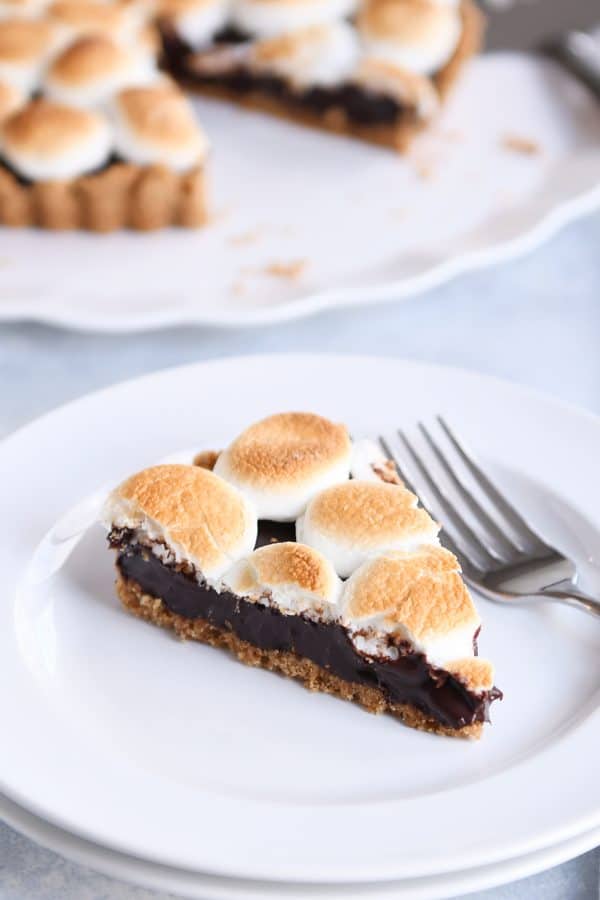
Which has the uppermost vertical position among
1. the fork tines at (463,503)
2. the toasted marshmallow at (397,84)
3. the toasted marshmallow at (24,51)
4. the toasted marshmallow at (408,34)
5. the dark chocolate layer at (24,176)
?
the toasted marshmallow at (408,34)

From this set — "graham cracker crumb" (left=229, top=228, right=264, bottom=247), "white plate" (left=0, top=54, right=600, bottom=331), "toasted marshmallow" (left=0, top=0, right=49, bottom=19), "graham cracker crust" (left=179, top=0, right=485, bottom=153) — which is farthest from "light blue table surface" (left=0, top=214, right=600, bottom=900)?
"toasted marshmallow" (left=0, top=0, right=49, bottom=19)

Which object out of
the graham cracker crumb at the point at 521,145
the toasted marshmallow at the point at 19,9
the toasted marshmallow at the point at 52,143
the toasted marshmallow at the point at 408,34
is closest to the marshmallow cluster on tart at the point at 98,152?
the toasted marshmallow at the point at 52,143

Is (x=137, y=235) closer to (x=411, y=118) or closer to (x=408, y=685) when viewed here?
(x=411, y=118)

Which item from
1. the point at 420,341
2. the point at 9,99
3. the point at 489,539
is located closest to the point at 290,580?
the point at 489,539

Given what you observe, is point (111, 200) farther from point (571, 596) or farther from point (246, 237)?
point (571, 596)

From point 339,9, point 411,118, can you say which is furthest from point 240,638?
point 339,9

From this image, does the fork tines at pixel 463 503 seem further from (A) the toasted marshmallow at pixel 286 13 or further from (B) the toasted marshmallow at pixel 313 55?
(A) the toasted marshmallow at pixel 286 13
